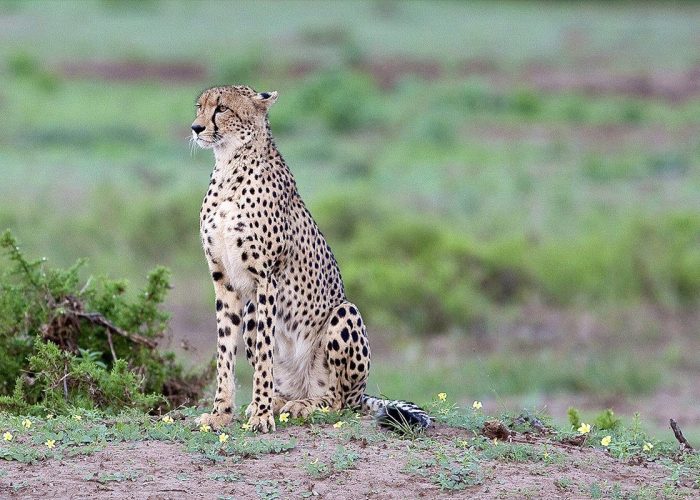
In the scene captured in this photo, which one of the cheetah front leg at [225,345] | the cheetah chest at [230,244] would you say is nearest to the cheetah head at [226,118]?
the cheetah chest at [230,244]

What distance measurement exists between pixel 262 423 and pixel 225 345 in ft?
1.31

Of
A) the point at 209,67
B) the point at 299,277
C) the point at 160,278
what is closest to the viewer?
the point at 299,277

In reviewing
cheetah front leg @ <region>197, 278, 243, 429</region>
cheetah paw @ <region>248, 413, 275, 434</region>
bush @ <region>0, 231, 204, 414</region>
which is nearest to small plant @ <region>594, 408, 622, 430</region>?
cheetah paw @ <region>248, 413, 275, 434</region>

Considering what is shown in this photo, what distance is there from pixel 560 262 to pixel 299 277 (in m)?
10.1

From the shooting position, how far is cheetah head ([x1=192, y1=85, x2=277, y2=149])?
618cm

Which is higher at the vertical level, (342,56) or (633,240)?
(342,56)

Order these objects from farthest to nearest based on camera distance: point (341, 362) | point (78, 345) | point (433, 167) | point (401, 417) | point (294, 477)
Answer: point (433, 167)
point (78, 345)
point (341, 362)
point (401, 417)
point (294, 477)


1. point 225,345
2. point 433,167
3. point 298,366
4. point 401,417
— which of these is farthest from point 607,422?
point 433,167

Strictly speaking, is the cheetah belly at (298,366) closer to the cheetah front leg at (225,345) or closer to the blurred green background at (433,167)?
the cheetah front leg at (225,345)

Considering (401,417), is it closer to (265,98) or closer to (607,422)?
(607,422)

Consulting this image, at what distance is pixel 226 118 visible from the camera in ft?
20.4

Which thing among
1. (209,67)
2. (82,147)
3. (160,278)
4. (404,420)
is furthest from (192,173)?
(404,420)

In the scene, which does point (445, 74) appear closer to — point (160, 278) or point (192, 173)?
point (192, 173)

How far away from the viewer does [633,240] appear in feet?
53.2
